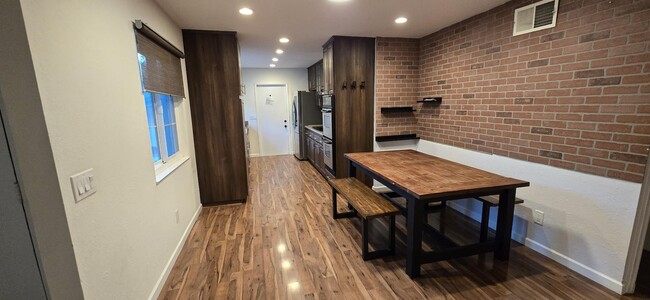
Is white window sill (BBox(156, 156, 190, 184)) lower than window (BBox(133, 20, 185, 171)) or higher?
lower

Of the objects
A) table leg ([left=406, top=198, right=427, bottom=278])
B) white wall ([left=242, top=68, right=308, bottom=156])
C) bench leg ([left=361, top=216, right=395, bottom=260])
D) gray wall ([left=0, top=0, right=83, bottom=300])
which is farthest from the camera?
white wall ([left=242, top=68, right=308, bottom=156])

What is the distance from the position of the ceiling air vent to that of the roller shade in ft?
10.7

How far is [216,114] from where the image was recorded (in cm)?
351

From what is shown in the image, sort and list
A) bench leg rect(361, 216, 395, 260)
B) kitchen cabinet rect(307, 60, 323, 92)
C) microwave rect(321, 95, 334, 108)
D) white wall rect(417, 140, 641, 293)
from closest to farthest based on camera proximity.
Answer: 1. white wall rect(417, 140, 641, 293)
2. bench leg rect(361, 216, 395, 260)
3. microwave rect(321, 95, 334, 108)
4. kitchen cabinet rect(307, 60, 323, 92)

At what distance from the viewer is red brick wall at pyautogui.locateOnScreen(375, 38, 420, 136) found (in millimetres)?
3965

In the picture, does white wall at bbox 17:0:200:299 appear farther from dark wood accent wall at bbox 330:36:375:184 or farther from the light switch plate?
dark wood accent wall at bbox 330:36:375:184

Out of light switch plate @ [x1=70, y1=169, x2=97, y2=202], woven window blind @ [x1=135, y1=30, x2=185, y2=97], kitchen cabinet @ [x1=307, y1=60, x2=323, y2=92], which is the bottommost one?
light switch plate @ [x1=70, y1=169, x2=97, y2=202]

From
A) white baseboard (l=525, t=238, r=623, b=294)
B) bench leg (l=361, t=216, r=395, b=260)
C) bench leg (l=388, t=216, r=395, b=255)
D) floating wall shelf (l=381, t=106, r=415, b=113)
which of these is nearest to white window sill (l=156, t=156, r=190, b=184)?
bench leg (l=361, t=216, r=395, b=260)

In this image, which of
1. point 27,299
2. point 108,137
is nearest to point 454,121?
point 108,137

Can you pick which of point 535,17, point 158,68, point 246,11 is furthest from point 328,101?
point 535,17

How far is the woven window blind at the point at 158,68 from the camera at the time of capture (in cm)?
205

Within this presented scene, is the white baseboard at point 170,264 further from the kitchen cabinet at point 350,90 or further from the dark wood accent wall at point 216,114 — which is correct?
the kitchen cabinet at point 350,90

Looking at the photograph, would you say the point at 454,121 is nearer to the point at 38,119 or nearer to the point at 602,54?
the point at 602,54

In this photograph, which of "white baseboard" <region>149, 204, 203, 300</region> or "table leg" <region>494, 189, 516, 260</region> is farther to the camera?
"table leg" <region>494, 189, 516, 260</region>
